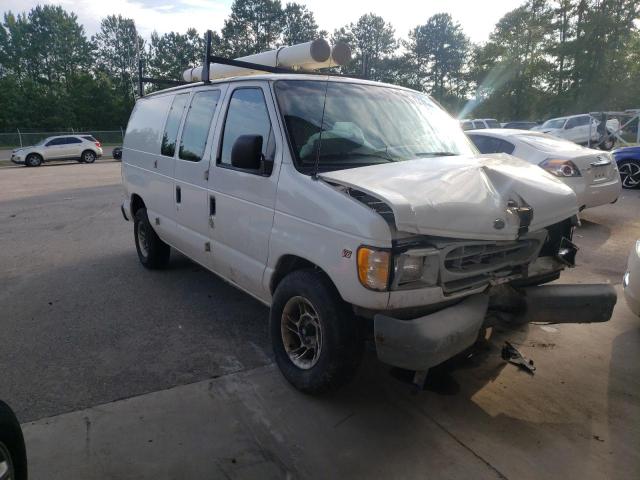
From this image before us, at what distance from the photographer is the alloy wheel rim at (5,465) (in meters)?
1.98

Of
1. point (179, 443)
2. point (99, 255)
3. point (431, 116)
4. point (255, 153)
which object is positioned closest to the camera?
point (179, 443)

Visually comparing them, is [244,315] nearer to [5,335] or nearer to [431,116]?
[5,335]

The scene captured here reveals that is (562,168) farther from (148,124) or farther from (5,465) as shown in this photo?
(5,465)

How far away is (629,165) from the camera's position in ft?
38.8

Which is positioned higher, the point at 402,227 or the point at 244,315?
the point at 402,227

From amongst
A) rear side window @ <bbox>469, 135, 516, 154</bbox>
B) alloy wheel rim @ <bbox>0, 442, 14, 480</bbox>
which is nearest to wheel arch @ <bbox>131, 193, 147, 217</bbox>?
alloy wheel rim @ <bbox>0, 442, 14, 480</bbox>

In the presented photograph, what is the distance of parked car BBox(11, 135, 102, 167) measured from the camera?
25.7m

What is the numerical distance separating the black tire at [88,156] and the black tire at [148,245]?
80.0 feet

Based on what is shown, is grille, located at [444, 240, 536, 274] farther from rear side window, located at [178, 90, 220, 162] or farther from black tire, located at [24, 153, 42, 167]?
black tire, located at [24, 153, 42, 167]

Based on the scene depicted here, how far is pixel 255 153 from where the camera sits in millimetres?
3381

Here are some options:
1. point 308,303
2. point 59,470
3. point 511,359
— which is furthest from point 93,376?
point 511,359

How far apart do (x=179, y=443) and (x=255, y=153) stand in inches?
76.1

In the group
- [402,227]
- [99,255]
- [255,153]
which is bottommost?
[99,255]

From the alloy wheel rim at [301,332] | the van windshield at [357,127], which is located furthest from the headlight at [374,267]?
the van windshield at [357,127]
